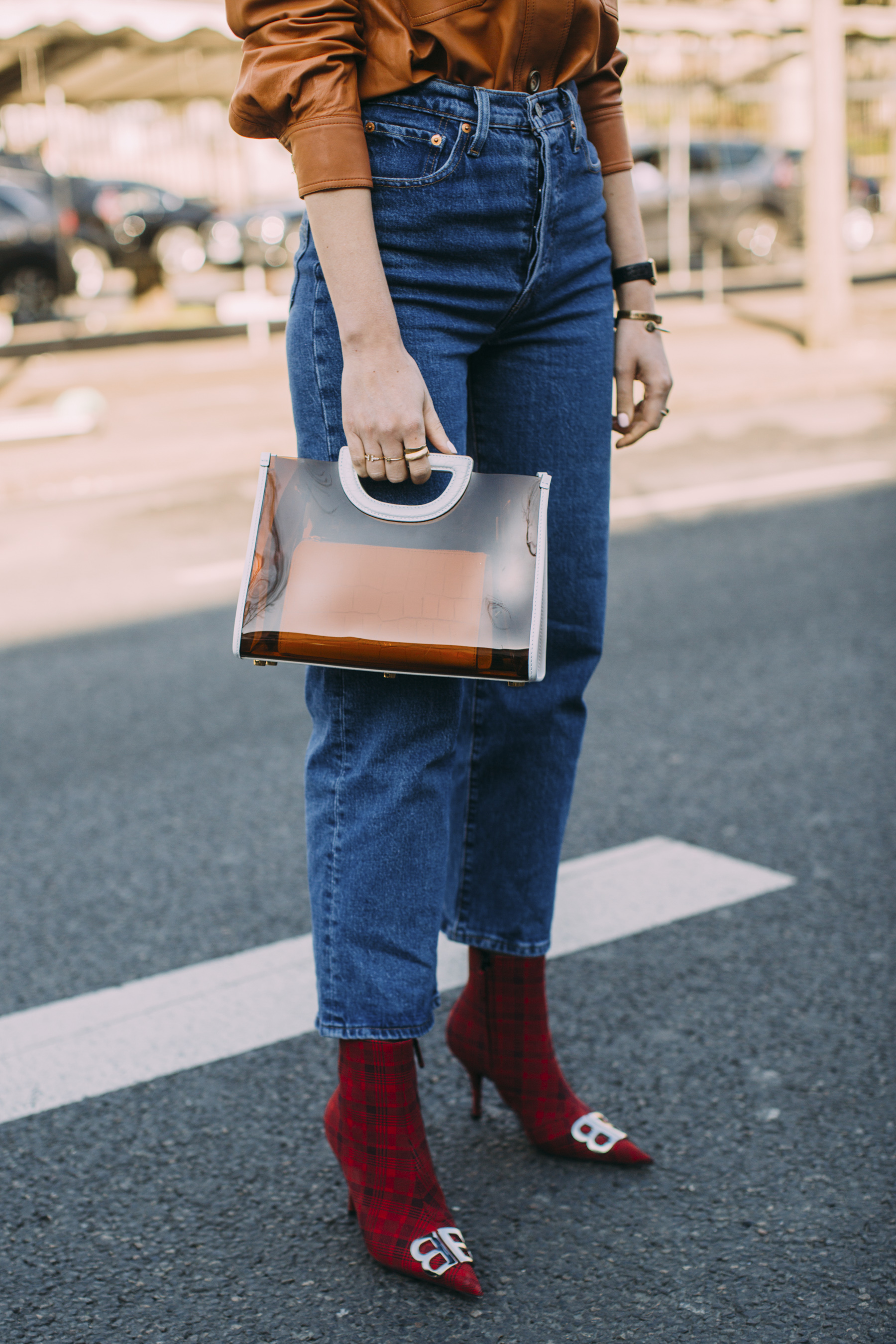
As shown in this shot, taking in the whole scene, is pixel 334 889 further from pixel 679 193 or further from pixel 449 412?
pixel 679 193

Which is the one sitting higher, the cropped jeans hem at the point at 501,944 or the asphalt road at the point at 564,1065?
the cropped jeans hem at the point at 501,944

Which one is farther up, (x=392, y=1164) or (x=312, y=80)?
(x=312, y=80)

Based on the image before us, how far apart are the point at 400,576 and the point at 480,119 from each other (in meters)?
0.48

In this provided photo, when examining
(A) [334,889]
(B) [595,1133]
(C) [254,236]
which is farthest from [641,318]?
(C) [254,236]

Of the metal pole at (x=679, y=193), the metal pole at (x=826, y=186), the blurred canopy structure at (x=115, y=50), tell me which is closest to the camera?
the blurred canopy structure at (x=115, y=50)

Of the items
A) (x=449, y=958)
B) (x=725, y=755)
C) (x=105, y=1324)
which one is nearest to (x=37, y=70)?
(x=725, y=755)

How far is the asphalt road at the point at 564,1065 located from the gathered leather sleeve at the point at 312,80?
46.7 inches

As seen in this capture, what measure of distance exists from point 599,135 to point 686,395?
7.73m

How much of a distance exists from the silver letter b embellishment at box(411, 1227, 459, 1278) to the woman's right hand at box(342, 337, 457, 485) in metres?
0.83

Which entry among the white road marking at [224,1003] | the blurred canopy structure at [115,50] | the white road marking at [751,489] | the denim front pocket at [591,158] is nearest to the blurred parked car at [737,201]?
the blurred canopy structure at [115,50]

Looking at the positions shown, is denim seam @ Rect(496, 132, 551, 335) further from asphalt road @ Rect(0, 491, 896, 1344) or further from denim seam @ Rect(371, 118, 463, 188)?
asphalt road @ Rect(0, 491, 896, 1344)

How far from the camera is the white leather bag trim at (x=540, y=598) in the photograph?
1.39m

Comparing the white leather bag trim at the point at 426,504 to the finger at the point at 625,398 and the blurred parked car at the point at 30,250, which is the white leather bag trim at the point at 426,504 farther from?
the blurred parked car at the point at 30,250

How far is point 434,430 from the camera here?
1.43 metres
